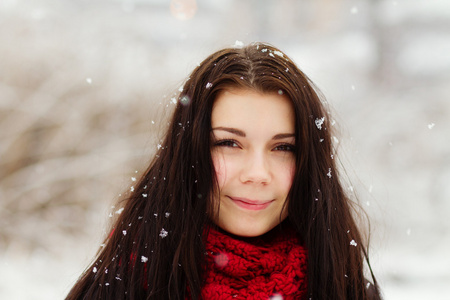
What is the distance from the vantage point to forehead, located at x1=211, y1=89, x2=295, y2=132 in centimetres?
150

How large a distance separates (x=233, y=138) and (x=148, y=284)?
22.2 inches

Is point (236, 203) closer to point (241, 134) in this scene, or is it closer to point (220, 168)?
point (220, 168)

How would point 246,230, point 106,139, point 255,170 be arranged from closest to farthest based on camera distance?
point 255,170 → point 246,230 → point 106,139

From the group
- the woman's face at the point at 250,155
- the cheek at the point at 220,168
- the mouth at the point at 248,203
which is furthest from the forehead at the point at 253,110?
the mouth at the point at 248,203

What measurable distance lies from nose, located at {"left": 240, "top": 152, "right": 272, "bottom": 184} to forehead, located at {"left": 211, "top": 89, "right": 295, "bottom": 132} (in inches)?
3.8

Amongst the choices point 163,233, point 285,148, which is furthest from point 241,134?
point 163,233

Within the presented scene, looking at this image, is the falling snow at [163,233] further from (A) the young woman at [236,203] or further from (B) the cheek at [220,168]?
(B) the cheek at [220,168]

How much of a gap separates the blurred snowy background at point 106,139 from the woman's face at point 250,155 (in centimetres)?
378

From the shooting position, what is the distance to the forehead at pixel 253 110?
1.50 metres

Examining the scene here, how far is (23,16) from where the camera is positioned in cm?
653

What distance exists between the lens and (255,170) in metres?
1.48

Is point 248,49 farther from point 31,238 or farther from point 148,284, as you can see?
point 31,238

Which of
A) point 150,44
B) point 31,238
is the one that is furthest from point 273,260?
point 150,44

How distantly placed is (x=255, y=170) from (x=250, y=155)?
0.06 metres
